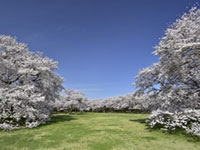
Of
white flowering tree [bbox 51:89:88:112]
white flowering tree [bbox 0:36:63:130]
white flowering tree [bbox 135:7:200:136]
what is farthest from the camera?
white flowering tree [bbox 51:89:88:112]

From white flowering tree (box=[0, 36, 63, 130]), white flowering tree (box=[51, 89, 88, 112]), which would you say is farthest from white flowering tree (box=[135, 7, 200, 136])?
white flowering tree (box=[51, 89, 88, 112])

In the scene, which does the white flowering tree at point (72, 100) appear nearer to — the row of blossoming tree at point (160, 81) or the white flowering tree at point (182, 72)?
the row of blossoming tree at point (160, 81)

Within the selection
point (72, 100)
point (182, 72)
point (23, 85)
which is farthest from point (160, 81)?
point (72, 100)

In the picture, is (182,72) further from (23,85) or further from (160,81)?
(23,85)

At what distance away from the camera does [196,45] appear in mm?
9617

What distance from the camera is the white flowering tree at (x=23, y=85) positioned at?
51.2 feet

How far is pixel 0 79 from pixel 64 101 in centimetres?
3755

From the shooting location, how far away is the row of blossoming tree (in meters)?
11.5

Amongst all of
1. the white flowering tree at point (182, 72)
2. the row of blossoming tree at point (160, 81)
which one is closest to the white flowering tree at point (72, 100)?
the row of blossoming tree at point (160, 81)

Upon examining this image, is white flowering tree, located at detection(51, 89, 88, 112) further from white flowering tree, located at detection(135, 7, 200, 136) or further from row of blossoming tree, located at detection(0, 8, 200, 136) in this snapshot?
white flowering tree, located at detection(135, 7, 200, 136)

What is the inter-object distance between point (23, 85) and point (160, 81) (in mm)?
16990

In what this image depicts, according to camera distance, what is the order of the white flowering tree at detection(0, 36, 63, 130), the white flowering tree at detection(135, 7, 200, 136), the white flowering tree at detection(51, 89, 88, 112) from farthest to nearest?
1. the white flowering tree at detection(51, 89, 88, 112)
2. the white flowering tree at detection(0, 36, 63, 130)
3. the white flowering tree at detection(135, 7, 200, 136)

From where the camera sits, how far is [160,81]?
56.8 ft

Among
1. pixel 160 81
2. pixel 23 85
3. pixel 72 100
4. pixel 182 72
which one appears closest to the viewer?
pixel 182 72
